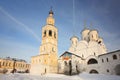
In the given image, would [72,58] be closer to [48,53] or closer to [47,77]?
[48,53]

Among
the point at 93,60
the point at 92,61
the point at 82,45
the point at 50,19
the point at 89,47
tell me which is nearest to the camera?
the point at 93,60

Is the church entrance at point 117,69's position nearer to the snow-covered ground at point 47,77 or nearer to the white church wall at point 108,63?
the white church wall at point 108,63

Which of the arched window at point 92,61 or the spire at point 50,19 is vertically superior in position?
the spire at point 50,19

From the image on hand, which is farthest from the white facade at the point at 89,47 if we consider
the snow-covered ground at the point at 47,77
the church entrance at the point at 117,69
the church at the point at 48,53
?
the snow-covered ground at the point at 47,77

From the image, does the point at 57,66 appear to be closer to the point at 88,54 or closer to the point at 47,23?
the point at 88,54

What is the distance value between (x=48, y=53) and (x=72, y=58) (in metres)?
7.58

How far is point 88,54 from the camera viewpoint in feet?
105

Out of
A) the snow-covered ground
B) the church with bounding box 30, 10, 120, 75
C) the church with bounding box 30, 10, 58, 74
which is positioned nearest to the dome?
the church with bounding box 30, 10, 120, 75

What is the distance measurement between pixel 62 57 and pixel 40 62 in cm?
686

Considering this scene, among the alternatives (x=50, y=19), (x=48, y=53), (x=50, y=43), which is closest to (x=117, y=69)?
(x=48, y=53)

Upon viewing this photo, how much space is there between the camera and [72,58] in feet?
98.2

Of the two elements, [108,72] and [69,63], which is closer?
[108,72]

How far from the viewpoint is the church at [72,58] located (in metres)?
25.9

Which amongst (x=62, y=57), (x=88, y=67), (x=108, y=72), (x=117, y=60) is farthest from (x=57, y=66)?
(x=117, y=60)
